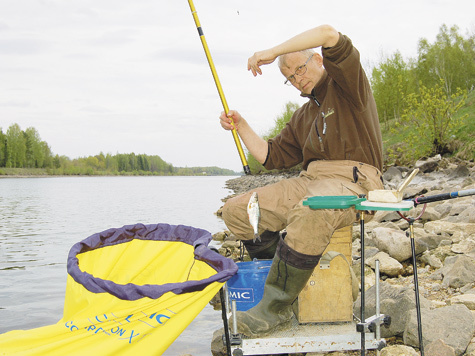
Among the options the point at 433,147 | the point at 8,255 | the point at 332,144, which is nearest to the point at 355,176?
the point at 332,144

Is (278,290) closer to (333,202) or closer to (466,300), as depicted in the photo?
(333,202)

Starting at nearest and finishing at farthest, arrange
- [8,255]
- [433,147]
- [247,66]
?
[247,66], [8,255], [433,147]

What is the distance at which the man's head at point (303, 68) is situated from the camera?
334 cm

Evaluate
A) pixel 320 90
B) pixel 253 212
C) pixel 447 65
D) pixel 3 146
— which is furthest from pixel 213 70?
pixel 3 146

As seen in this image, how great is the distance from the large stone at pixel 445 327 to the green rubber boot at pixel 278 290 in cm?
83

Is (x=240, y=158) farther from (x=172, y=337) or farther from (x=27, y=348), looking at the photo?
(x=27, y=348)

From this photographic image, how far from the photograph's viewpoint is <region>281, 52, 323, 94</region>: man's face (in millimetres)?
3340

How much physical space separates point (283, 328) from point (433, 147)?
17.7m

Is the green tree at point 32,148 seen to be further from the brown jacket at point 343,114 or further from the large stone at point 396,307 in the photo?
the large stone at point 396,307

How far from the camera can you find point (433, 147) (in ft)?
62.0

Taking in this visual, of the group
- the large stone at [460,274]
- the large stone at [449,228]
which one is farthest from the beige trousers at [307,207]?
the large stone at [449,228]

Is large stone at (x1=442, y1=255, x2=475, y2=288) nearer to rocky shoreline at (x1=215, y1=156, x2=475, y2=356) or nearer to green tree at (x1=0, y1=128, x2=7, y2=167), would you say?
rocky shoreline at (x1=215, y1=156, x2=475, y2=356)

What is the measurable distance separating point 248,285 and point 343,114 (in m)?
1.31

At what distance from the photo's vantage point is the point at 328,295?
3.03m
